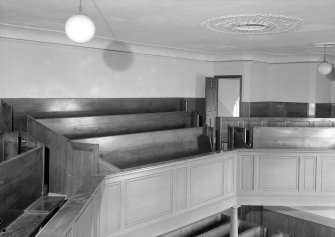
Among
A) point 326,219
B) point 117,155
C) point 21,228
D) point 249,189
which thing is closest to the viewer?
point 21,228

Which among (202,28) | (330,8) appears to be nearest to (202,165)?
(202,28)

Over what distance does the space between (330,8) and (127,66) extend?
3.99 m

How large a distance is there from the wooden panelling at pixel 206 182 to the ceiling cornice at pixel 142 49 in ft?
9.10

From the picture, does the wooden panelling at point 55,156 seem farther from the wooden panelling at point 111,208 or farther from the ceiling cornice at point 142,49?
the ceiling cornice at point 142,49

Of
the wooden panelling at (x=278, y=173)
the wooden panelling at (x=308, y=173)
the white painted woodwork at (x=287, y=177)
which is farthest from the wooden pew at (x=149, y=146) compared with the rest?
the wooden panelling at (x=308, y=173)

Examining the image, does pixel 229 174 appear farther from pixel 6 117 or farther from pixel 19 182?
pixel 6 117

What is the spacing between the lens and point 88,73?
646 cm

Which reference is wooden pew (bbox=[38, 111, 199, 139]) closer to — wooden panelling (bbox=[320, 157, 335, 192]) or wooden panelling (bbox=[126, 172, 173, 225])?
wooden panelling (bbox=[126, 172, 173, 225])

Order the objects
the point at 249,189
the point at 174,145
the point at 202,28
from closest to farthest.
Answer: the point at 202,28, the point at 174,145, the point at 249,189

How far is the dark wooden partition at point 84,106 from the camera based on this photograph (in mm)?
5633

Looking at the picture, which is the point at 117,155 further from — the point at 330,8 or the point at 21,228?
the point at 330,8

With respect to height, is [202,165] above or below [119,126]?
below

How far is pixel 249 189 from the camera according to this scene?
629 centimetres

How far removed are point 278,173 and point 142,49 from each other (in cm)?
343
